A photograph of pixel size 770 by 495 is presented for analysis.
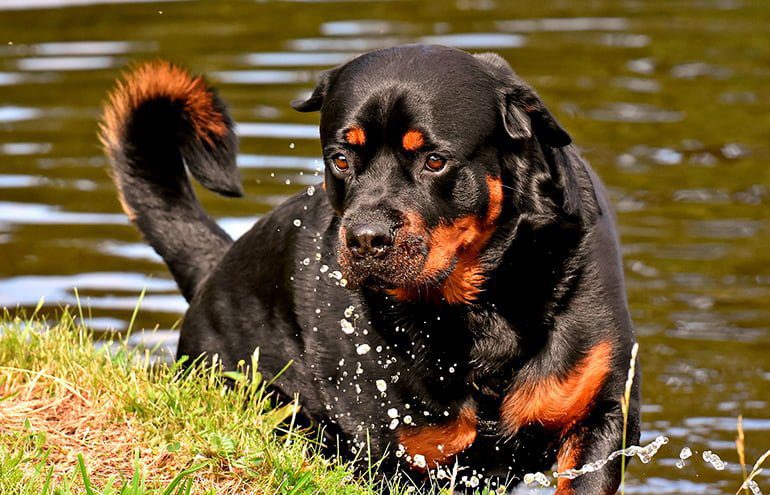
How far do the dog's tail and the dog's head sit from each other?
1.30 metres

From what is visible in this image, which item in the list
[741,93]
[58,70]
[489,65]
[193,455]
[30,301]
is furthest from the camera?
[58,70]

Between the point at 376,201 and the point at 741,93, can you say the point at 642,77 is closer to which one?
the point at 741,93

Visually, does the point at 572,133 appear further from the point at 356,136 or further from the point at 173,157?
the point at 356,136

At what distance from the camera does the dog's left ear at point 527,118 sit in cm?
507

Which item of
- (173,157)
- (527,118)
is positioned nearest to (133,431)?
(527,118)

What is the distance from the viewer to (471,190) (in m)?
4.93

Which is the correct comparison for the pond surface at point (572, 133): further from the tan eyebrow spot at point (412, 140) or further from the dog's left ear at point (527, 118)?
the dog's left ear at point (527, 118)

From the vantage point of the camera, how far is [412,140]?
4910 millimetres

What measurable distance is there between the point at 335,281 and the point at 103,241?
517cm

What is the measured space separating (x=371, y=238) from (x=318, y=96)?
0.94m

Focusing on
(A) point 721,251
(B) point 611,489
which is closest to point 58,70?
(A) point 721,251

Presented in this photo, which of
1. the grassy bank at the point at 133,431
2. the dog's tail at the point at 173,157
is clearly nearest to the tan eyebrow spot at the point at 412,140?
the grassy bank at the point at 133,431

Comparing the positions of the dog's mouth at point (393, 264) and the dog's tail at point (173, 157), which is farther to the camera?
the dog's tail at point (173, 157)

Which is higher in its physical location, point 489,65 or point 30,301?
point 489,65
